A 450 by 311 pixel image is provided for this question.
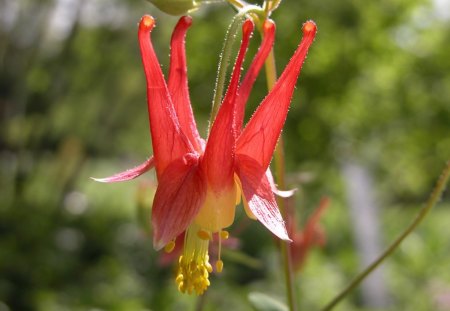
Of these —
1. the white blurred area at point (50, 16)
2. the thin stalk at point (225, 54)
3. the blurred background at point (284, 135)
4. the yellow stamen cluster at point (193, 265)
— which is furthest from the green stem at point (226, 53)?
the white blurred area at point (50, 16)

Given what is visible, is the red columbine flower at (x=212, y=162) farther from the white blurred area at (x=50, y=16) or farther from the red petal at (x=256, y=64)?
the white blurred area at (x=50, y=16)

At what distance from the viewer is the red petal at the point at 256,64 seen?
3.83ft

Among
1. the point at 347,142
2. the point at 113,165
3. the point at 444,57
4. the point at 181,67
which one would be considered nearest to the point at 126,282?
the point at 347,142

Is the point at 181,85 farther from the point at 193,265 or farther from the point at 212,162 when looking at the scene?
the point at 193,265

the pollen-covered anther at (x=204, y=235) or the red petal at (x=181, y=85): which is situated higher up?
Result: the red petal at (x=181, y=85)

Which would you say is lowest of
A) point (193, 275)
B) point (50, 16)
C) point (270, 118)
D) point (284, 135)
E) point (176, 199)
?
point (50, 16)

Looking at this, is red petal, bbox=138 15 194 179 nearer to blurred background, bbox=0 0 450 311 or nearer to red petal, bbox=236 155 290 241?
red petal, bbox=236 155 290 241

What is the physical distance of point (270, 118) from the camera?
1117 mm

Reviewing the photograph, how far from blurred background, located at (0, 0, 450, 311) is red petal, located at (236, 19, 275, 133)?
13.1 ft

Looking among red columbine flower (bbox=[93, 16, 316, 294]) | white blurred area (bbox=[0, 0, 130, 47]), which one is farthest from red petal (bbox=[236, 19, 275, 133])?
white blurred area (bbox=[0, 0, 130, 47])

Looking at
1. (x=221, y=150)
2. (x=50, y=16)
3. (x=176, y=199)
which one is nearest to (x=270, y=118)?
(x=221, y=150)

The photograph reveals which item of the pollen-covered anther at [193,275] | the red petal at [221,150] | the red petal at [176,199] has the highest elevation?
the red petal at [221,150]

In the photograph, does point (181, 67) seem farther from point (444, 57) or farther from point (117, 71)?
point (117, 71)

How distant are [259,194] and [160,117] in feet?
0.67
